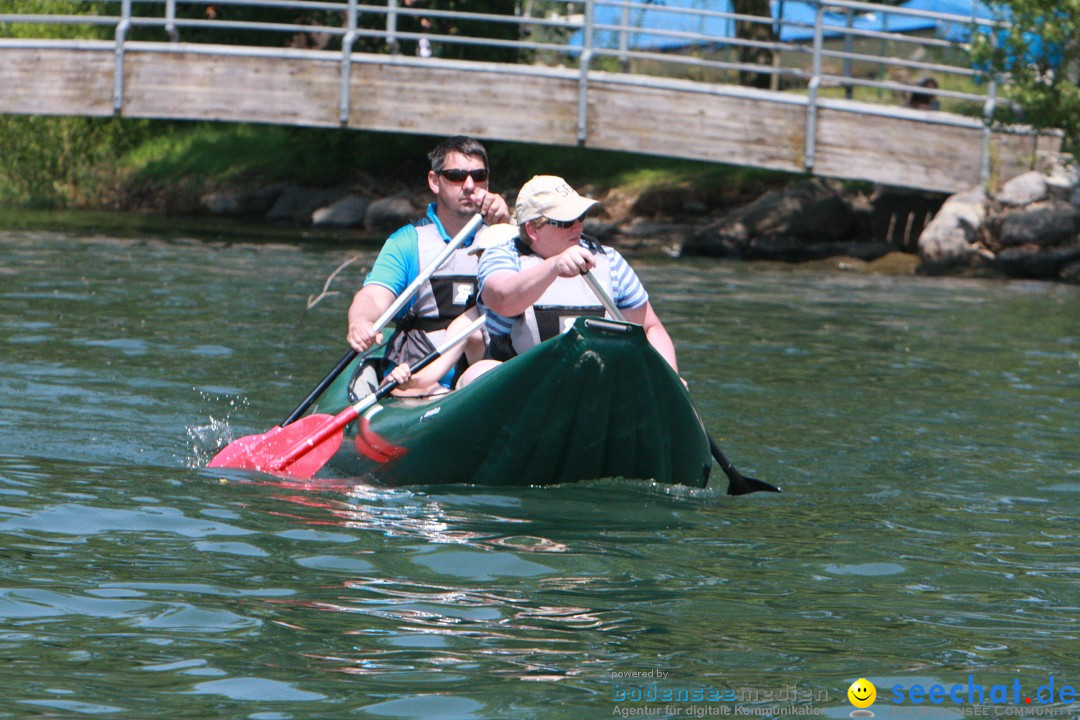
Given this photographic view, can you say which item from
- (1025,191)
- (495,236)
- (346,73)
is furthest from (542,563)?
(346,73)

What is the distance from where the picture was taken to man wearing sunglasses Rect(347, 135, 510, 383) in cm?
623

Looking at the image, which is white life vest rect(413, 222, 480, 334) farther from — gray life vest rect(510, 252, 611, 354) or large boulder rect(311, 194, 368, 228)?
large boulder rect(311, 194, 368, 228)

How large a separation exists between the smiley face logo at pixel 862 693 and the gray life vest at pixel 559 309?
236cm

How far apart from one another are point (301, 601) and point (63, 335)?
6.28 meters

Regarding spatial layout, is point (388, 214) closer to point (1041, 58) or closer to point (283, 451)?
point (1041, 58)

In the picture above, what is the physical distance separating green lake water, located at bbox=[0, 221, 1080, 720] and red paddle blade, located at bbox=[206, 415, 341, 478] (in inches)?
6.8

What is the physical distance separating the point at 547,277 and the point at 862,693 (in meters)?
2.05

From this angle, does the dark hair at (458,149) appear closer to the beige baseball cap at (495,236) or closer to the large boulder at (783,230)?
the beige baseball cap at (495,236)

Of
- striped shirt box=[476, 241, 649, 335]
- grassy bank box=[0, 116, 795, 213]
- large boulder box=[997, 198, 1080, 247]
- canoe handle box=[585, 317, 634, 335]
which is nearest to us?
canoe handle box=[585, 317, 634, 335]

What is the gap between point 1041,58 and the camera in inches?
601

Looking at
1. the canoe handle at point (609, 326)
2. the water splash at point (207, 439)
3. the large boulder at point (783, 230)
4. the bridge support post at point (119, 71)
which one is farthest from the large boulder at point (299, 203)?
the canoe handle at point (609, 326)

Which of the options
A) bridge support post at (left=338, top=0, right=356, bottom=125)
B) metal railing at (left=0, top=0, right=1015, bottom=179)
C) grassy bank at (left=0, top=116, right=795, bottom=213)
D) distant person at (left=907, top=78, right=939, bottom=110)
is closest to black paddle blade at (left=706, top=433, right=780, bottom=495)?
metal railing at (left=0, top=0, right=1015, bottom=179)

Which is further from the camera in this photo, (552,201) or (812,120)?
(812,120)

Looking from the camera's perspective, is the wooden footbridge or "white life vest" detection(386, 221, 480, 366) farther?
the wooden footbridge
